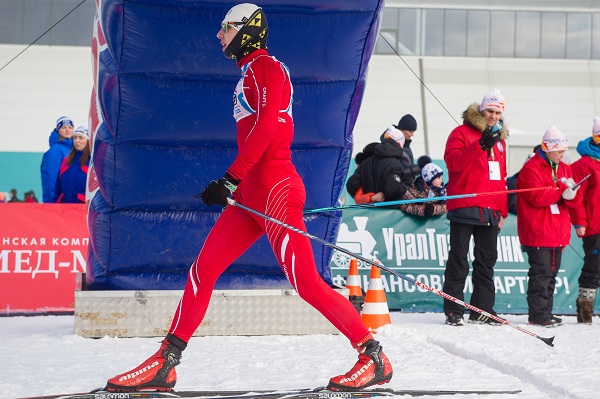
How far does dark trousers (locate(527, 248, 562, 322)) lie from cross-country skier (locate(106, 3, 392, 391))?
12.6ft

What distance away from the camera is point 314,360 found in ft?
16.7

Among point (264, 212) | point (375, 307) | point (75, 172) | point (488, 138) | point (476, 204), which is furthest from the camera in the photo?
point (75, 172)

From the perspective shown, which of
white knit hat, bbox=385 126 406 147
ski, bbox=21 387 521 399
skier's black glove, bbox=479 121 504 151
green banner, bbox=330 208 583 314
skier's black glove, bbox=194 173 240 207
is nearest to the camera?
ski, bbox=21 387 521 399

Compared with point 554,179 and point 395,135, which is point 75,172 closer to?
point 395,135

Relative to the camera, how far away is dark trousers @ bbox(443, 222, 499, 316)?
739cm

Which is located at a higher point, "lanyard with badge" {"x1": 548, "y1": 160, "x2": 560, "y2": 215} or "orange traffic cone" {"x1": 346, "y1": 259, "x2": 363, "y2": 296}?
"lanyard with badge" {"x1": 548, "y1": 160, "x2": 560, "y2": 215}

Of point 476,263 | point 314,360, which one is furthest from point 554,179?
point 314,360

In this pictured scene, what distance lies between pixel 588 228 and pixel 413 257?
1.58 metres

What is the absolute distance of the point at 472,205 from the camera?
7289mm

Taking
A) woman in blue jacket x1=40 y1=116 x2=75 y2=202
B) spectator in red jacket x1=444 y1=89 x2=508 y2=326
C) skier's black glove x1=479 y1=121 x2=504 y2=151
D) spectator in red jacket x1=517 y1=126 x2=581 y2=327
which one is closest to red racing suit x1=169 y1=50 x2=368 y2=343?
skier's black glove x1=479 y1=121 x2=504 y2=151

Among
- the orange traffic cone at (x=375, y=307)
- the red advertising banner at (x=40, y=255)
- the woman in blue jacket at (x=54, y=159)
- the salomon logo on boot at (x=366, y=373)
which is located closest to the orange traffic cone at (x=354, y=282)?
the orange traffic cone at (x=375, y=307)

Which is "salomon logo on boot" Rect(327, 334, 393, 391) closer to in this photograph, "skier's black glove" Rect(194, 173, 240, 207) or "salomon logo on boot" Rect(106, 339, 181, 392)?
"salomon logo on boot" Rect(106, 339, 181, 392)

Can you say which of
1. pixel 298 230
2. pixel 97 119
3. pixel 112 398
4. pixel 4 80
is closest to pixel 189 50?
pixel 97 119

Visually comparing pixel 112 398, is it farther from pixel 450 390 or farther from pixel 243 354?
pixel 243 354
